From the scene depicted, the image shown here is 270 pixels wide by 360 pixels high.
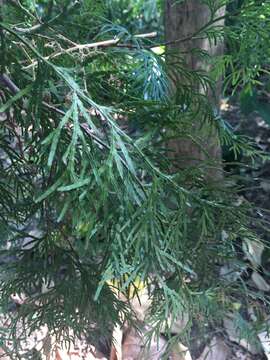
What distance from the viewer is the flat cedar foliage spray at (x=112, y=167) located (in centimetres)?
80

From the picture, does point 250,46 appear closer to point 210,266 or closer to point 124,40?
point 124,40

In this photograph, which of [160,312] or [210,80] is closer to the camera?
[160,312]

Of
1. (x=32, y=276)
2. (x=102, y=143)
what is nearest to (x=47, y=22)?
(x=102, y=143)

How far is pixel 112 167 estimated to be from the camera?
828mm

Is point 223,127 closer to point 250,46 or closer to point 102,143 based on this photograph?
point 250,46

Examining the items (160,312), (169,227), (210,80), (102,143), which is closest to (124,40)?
(210,80)

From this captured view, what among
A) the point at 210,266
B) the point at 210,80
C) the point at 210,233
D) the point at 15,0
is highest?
the point at 15,0

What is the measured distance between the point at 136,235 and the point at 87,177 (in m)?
0.13

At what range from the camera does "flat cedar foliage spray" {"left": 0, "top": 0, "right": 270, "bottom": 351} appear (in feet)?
2.62

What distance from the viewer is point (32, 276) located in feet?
3.95

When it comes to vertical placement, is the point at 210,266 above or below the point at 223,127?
below

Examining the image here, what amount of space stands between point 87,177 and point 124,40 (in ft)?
1.68

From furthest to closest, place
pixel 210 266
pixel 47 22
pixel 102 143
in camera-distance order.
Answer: pixel 210 266 → pixel 102 143 → pixel 47 22

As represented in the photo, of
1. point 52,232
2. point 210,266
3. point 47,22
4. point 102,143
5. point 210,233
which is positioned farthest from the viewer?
point 52,232
